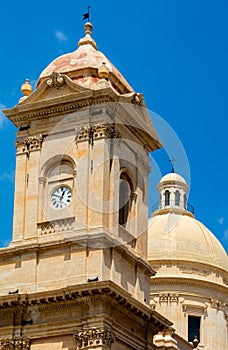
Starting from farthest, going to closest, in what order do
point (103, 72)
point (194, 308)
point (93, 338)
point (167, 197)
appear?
point (167, 197)
point (194, 308)
point (103, 72)
point (93, 338)

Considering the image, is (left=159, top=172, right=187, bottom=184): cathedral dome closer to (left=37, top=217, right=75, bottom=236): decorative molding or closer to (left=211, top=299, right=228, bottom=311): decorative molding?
(left=211, top=299, right=228, bottom=311): decorative molding

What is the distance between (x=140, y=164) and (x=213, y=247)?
64.2 feet

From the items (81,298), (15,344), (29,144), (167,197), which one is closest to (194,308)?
(167,197)

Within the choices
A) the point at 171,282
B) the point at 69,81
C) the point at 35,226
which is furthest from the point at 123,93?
the point at 171,282

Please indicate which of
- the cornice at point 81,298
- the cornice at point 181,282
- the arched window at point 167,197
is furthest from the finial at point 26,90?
the arched window at point 167,197

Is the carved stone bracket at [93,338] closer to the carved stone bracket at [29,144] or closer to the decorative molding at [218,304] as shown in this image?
the carved stone bracket at [29,144]

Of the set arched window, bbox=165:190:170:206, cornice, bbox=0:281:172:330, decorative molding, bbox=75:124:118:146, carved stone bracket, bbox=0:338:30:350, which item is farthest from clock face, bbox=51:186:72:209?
arched window, bbox=165:190:170:206

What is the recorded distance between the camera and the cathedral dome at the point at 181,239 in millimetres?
67438

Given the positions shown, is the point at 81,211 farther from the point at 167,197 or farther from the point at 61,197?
the point at 167,197

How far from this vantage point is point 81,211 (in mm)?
46625

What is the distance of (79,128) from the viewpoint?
4819 cm

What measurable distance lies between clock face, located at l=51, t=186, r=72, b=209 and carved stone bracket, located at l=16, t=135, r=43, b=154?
2242 mm

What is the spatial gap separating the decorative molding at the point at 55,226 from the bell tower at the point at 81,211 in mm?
41

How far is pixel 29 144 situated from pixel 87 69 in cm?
415
